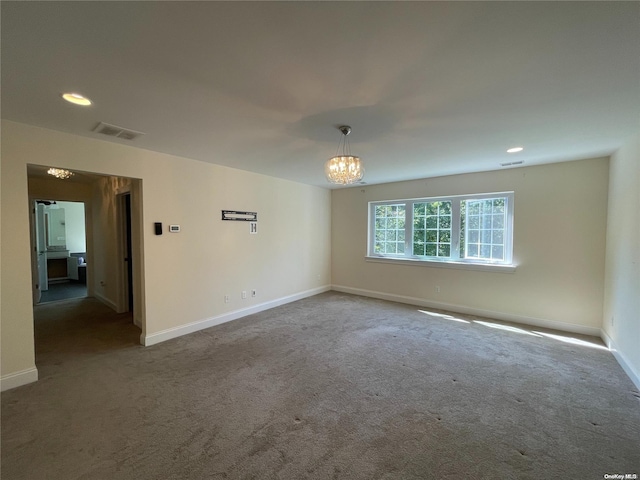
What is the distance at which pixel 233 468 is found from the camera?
1.63 metres

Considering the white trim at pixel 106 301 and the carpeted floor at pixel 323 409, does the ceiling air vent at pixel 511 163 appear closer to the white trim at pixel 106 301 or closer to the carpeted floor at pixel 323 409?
the carpeted floor at pixel 323 409

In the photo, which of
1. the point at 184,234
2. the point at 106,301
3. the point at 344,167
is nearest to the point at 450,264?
the point at 344,167

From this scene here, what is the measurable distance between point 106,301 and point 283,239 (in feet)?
12.5

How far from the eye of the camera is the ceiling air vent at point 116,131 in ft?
8.39

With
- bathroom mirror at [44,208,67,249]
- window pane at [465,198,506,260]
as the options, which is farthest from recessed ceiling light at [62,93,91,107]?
bathroom mirror at [44,208,67,249]

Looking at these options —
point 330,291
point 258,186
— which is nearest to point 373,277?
point 330,291

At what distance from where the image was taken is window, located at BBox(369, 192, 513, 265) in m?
4.49

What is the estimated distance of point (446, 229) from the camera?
5.02 meters

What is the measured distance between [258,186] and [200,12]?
3610 millimetres

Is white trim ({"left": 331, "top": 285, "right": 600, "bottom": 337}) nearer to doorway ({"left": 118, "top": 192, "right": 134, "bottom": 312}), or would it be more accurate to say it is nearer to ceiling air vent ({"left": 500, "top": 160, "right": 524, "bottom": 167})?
ceiling air vent ({"left": 500, "top": 160, "right": 524, "bottom": 167})

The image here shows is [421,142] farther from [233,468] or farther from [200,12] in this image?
[233,468]

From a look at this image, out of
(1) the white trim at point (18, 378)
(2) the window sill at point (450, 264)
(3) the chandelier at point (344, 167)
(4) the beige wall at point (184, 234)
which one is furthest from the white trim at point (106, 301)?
(2) the window sill at point (450, 264)

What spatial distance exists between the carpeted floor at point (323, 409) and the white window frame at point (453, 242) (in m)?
1.26

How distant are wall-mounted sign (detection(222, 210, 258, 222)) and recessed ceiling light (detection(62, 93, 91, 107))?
2.27 m
